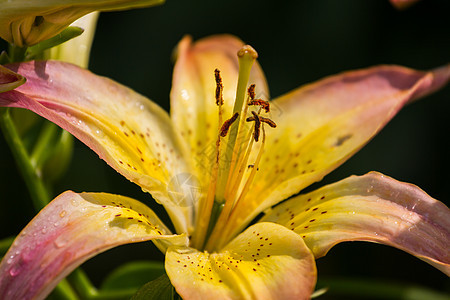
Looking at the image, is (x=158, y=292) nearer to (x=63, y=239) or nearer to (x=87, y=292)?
(x=63, y=239)

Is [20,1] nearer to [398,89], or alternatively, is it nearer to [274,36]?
[398,89]

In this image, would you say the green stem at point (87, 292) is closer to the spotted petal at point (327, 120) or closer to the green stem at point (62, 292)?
the green stem at point (62, 292)

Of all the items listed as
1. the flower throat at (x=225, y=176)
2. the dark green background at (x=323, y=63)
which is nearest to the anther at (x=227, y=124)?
the flower throat at (x=225, y=176)

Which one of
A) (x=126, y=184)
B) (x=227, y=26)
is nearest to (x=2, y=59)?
(x=126, y=184)

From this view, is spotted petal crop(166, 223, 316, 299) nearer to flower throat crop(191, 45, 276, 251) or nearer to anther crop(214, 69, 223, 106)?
flower throat crop(191, 45, 276, 251)

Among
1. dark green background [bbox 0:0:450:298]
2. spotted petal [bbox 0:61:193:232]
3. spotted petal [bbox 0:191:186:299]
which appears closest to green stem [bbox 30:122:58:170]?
spotted petal [bbox 0:61:193:232]

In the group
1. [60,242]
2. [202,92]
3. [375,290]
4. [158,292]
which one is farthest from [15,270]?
[375,290]

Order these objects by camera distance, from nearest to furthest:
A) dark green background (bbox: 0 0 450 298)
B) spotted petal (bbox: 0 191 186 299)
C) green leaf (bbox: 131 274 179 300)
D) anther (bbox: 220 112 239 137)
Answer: spotted petal (bbox: 0 191 186 299) < green leaf (bbox: 131 274 179 300) < anther (bbox: 220 112 239 137) < dark green background (bbox: 0 0 450 298)
